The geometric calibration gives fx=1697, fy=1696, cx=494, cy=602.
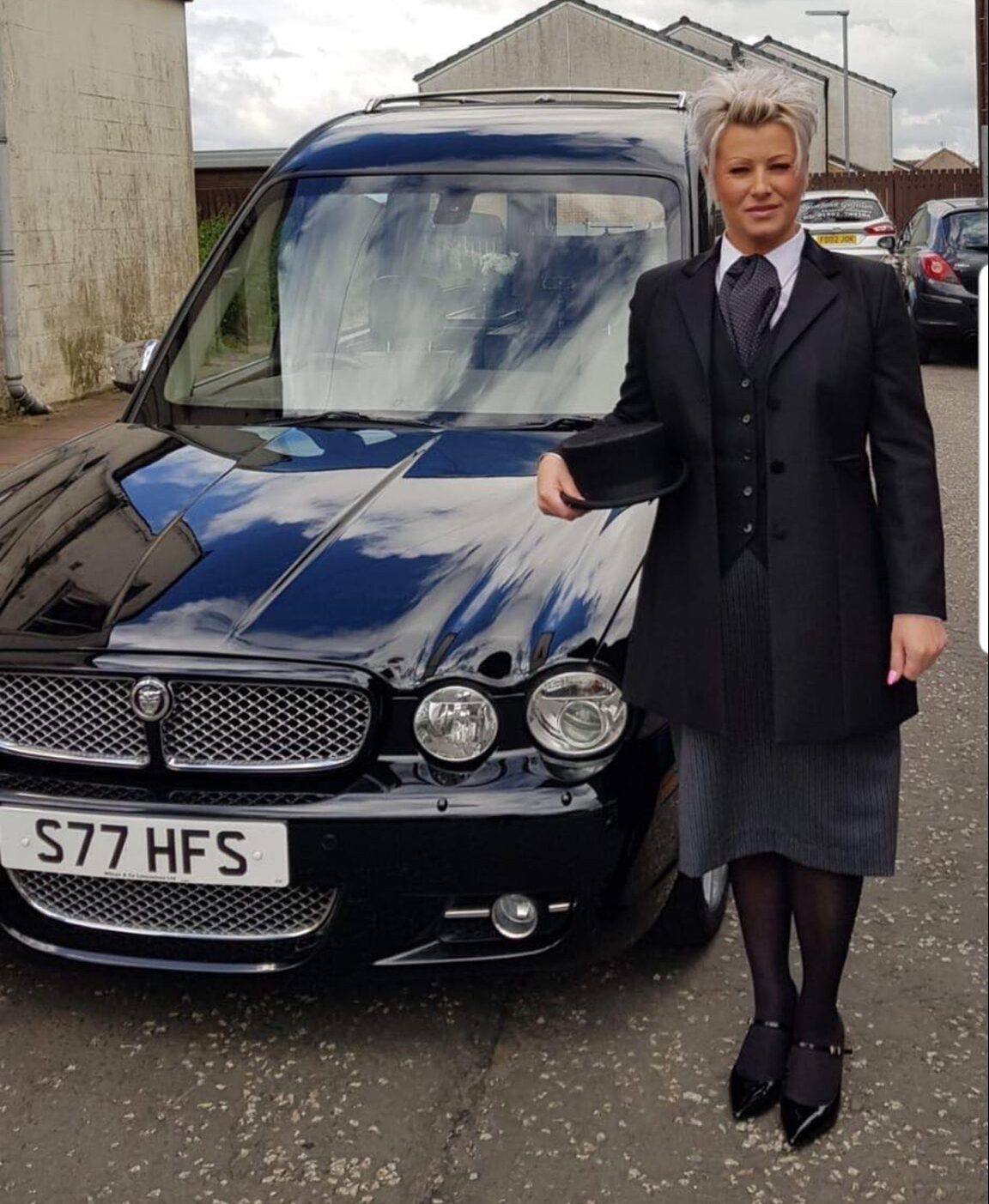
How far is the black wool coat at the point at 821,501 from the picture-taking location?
2.89 meters

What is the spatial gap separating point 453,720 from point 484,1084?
28.5 inches

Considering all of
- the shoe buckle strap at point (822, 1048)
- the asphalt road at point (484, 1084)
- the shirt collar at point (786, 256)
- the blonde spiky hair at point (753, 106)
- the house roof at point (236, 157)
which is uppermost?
the house roof at point (236, 157)

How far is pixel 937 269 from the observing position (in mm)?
16688

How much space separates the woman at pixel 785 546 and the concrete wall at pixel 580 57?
207ft

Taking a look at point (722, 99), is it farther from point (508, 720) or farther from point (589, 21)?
point (589, 21)

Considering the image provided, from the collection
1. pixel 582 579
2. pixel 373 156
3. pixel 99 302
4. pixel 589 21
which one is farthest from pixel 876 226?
pixel 589 21

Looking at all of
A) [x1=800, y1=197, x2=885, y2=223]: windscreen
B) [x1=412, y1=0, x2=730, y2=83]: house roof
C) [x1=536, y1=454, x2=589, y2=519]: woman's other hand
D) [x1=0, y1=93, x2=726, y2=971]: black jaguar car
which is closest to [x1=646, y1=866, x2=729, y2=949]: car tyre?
[x1=0, y1=93, x2=726, y2=971]: black jaguar car

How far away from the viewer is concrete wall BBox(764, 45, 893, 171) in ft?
242

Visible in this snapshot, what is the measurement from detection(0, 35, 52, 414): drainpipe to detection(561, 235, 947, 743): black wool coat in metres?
11.3

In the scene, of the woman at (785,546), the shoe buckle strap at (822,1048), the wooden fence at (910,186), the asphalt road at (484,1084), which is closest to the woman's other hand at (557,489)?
the woman at (785,546)

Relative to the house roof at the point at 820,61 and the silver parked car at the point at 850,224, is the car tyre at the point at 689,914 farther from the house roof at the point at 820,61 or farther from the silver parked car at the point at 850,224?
the house roof at the point at 820,61

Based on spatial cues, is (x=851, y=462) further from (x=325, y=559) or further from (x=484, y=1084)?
(x=484, y=1084)

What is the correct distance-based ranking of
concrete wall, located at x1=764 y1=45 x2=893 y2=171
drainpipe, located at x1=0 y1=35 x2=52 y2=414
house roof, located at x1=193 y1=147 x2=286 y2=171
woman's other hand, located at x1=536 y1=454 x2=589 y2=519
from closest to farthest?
woman's other hand, located at x1=536 y1=454 x2=589 y2=519 → drainpipe, located at x1=0 y1=35 x2=52 y2=414 → house roof, located at x1=193 y1=147 x2=286 y2=171 → concrete wall, located at x1=764 y1=45 x2=893 y2=171

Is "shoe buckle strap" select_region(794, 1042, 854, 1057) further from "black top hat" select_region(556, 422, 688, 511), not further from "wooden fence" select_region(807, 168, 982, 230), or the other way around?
"wooden fence" select_region(807, 168, 982, 230)
